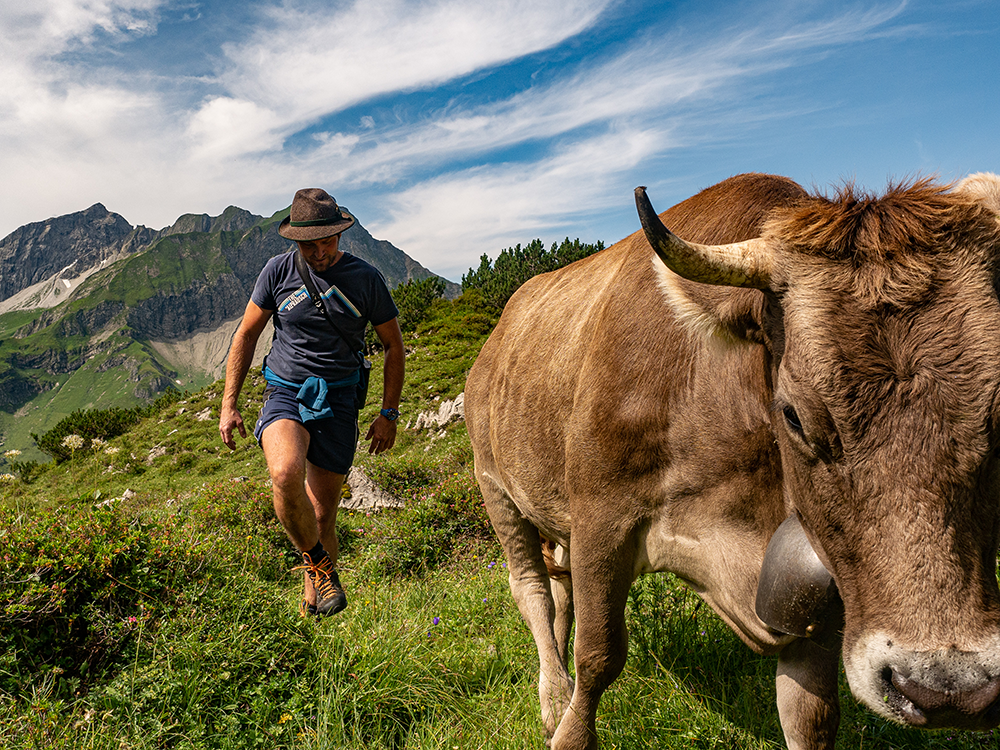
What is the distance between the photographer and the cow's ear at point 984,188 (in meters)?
2.01

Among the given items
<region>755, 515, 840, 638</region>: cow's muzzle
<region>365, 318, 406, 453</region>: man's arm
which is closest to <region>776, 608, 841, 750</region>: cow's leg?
<region>755, 515, 840, 638</region>: cow's muzzle

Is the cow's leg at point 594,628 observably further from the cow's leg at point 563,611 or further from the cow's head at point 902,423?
the cow's leg at point 563,611

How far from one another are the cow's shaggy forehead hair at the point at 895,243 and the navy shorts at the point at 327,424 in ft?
12.5

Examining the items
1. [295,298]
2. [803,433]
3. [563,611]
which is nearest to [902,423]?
[803,433]

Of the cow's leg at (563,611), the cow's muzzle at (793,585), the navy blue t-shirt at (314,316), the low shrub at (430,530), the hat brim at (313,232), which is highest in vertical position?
the hat brim at (313,232)

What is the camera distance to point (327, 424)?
5.02 m

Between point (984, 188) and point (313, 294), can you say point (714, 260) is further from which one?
point (313, 294)

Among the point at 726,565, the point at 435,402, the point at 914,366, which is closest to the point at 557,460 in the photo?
the point at 726,565

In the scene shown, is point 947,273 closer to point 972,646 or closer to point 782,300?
point 782,300

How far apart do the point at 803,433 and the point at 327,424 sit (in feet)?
12.7

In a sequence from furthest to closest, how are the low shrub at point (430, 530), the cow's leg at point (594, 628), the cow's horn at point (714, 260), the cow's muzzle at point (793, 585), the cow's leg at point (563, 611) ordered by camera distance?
the low shrub at point (430, 530) < the cow's leg at point (563, 611) < the cow's leg at point (594, 628) < the cow's muzzle at point (793, 585) < the cow's horn at point (714, 260)

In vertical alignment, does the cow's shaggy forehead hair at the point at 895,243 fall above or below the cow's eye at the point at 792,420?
above

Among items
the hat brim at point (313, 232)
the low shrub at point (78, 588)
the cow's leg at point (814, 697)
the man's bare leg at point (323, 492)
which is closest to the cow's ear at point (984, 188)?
the cow's leg at point (814, 697)

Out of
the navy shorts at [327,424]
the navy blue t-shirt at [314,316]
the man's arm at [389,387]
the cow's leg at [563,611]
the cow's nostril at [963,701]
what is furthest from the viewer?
the man's arm at [389,387]
